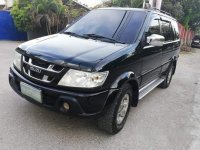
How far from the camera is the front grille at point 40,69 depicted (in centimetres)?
303

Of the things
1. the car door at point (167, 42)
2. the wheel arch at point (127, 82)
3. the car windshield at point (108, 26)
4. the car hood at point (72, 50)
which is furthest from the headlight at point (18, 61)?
the car door at point (167, 42)

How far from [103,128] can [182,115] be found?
2.01 metres

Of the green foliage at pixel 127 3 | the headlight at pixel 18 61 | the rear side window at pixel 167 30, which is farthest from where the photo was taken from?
the green foliage at pixel 127 3

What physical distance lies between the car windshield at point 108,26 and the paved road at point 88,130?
4.62 ft

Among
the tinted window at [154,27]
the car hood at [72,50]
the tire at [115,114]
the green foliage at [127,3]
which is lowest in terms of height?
the tire at [115,114]

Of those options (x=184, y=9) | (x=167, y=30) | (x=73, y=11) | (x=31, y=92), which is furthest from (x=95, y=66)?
(x=184, y=9)

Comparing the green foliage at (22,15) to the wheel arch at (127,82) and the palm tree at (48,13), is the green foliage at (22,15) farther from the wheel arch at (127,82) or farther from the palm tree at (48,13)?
the wheel arch at (127,82)

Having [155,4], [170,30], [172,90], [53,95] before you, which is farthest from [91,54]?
[155,4]

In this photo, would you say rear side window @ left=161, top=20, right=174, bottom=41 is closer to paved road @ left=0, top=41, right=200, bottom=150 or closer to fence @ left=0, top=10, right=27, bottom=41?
paved road @ left=0, top=41, right=200, bottom=150

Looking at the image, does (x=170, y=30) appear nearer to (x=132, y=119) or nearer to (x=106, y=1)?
(x=132, y=119)

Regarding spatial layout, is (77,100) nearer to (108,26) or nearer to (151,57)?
(108,26)

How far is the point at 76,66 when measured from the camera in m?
2.95

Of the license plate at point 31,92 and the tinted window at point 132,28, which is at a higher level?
the tinted window at point 132,28

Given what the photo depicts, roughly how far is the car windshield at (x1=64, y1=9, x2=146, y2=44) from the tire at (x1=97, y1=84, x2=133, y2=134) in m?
0.83
